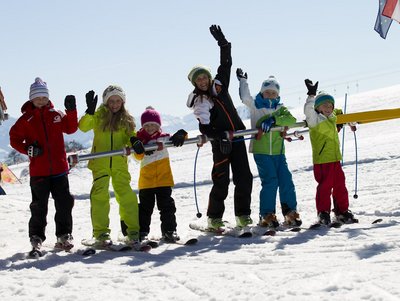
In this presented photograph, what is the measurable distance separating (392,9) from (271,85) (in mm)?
3031

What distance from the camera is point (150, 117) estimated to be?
6.54m

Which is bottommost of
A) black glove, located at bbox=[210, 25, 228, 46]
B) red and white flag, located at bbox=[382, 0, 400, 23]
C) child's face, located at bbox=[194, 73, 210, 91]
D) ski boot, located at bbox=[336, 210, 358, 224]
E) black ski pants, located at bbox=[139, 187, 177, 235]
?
ski boot, located at bbox=[336, 210, 358, 224]

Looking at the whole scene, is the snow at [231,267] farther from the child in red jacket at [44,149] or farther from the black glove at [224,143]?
the black glove at [224,143]

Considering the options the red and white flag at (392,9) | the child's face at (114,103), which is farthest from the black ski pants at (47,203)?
the red and white flag at (392,9)

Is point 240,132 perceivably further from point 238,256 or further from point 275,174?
point 238,256

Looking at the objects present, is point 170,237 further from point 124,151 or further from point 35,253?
point 35,253

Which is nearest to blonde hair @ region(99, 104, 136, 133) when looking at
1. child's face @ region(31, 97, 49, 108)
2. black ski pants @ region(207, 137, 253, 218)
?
child's face @ region(31, 97, 49, 108)

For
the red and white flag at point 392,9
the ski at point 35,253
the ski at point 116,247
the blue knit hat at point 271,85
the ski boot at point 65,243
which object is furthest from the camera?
the red and white flag at point 392,9

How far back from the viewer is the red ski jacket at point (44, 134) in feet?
19.7

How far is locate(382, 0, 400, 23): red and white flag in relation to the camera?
870 centimetres

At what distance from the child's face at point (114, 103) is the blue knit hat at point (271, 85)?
180 centimetres

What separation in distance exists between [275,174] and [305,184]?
16.1 feet

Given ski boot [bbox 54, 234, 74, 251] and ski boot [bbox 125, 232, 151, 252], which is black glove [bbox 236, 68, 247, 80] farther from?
ski boot [bbox 54, 234, 74, 251]

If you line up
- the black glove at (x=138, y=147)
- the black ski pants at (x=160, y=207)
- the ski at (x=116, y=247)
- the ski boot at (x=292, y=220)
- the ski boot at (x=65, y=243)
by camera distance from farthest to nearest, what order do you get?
the ski boot at (x=292, y=220) → the black ski pants at (x=160, y=207) → the ski boot at (x=65, y=243) → the black glove at (x=138, y=147) → the ski at (x=116, y=247)
